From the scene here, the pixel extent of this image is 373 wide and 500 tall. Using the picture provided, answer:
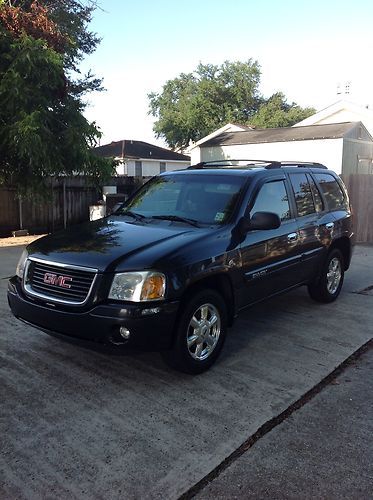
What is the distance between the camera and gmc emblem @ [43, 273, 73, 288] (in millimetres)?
3822

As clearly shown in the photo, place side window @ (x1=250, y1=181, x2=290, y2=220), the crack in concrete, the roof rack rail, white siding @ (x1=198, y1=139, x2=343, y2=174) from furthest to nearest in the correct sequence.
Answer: white siding @ (x1=198, y1=139, x2=343, y2=174)
the roof rack rail
side window @ (x1=250, y1=181, x2=290, y2=220)
the crack in concrete

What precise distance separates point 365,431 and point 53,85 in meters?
10.0

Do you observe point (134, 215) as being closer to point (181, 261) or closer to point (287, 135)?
point (181, 261)

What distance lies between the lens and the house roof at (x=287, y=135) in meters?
24.2

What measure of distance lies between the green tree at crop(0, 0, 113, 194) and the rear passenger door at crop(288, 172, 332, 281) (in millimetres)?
6315

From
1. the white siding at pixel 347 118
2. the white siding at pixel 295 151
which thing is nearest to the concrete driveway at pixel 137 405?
the white siding at pixel 295 151

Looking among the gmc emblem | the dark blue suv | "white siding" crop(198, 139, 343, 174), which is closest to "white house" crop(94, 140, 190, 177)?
"white siding" crop(198, 139, 343, 174)

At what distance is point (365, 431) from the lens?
10.8 ft

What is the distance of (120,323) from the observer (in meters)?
3.55

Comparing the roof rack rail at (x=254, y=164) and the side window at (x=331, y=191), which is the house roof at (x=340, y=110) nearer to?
the side window at (x=331, y=191)

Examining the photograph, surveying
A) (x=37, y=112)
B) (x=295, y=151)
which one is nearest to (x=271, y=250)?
(x=37, y=112)

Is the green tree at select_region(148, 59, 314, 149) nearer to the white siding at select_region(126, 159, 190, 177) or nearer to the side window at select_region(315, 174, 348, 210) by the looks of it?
the white siding at select_region(126, 159, 190, 177)

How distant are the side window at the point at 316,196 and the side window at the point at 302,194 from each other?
83mm

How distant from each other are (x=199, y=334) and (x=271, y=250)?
1356 mm
